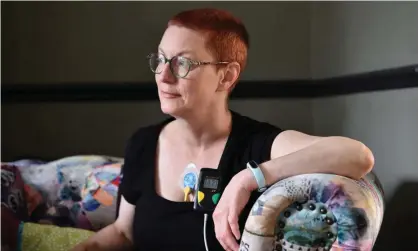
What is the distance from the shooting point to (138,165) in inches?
52.3

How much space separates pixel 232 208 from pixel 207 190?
0.17 meters

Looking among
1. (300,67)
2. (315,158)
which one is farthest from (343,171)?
(300,67)

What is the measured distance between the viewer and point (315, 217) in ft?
2.91

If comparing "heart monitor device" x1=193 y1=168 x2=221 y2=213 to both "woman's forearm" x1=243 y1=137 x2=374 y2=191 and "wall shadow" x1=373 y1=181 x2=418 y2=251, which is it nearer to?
"woman's forearm" x1=243 y1=137 x2=374 y2=191

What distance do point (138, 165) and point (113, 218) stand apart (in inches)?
11.9

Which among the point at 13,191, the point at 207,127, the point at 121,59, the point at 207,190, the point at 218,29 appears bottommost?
the point at 13,191

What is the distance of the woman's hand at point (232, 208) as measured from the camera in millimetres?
967

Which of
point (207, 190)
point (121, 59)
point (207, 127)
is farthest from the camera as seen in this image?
point (121, 59)

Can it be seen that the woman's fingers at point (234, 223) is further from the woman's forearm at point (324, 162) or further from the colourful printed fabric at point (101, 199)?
the colourful printed fabric at point (101, 199)

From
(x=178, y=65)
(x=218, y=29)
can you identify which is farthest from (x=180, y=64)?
(x=218, y=29)

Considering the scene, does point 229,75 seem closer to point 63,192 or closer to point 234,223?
point 234,223

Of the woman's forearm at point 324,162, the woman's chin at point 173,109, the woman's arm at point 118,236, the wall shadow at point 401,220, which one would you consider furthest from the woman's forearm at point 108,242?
the wall shadow at point 401,220

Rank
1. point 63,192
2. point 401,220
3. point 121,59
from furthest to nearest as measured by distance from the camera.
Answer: point 121,59 → point 63,192 → point 401,220

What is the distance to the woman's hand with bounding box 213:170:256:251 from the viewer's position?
967 millimetres
